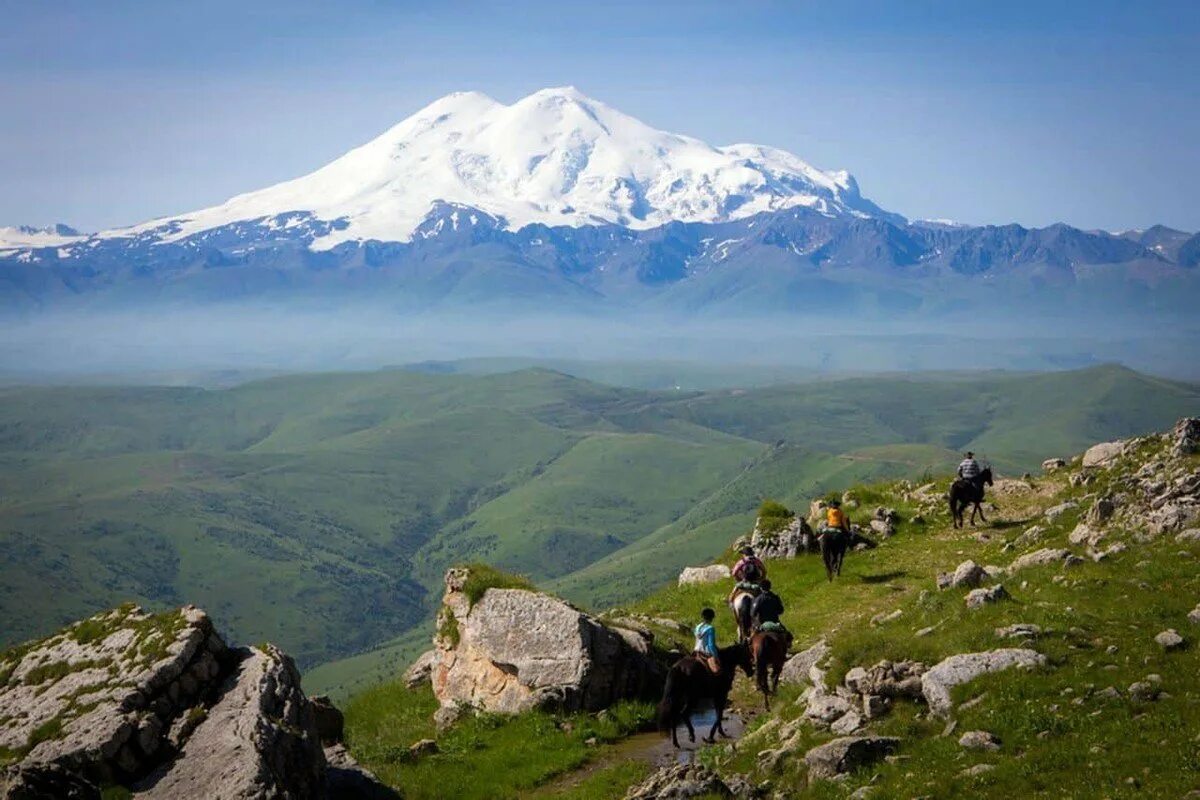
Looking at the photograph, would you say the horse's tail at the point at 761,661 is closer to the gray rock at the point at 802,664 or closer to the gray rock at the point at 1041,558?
the gray rock at the point at 802,664

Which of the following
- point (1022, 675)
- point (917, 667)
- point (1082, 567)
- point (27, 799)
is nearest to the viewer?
point (27, 799)

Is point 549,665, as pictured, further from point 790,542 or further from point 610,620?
point 790,542

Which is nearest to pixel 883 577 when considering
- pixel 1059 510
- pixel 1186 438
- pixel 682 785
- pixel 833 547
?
pixel 833 547

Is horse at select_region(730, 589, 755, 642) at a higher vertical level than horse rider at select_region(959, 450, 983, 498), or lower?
lower

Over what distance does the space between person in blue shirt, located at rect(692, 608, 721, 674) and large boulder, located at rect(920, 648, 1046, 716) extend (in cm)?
468

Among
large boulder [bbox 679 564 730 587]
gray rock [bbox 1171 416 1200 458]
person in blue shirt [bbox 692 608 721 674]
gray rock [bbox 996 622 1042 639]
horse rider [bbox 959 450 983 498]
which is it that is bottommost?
large boulder [bbox 679 564 730 587]

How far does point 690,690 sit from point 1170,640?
8.43m

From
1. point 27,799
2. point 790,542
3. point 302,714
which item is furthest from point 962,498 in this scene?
point 27,799

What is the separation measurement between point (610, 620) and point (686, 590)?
8156 mm

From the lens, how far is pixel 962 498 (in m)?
34.2

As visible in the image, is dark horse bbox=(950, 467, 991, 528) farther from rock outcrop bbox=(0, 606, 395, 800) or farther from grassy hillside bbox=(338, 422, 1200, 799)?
rock outcrop bbox=(0, 606, 395, 800)

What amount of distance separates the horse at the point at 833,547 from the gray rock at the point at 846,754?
577 inches

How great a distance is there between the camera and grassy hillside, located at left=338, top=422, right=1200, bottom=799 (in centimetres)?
1440

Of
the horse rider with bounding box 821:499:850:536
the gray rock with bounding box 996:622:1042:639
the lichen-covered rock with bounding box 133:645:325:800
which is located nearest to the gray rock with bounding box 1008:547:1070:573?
the gray rock with bounding box 996:622:1042:639
